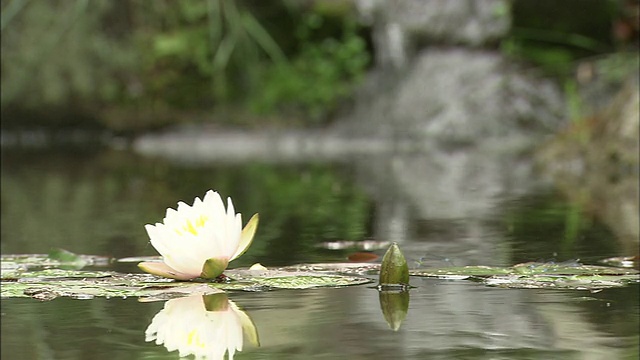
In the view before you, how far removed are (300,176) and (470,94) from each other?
10.5 feet

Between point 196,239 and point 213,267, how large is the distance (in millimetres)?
92

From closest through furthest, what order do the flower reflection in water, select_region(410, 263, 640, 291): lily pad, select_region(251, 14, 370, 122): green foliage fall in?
1. the flower reflection in water
2. select_region(410, 263, 640, 291): lily pad
3. select_region(251, 14, 370, 122): green foliage

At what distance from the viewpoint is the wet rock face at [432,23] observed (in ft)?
31.5

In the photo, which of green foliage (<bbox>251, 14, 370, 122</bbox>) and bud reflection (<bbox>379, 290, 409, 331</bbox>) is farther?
green foliage (<bbox>251, 14, 370, 122</bbox>)

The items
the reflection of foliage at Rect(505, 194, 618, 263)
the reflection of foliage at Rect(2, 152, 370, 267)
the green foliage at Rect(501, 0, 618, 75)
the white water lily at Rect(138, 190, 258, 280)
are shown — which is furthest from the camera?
the green foliage at Rect(501, 0, 618, 75)

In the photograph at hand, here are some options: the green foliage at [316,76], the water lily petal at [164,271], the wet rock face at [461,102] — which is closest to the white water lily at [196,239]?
the water lily petal at [164,271]

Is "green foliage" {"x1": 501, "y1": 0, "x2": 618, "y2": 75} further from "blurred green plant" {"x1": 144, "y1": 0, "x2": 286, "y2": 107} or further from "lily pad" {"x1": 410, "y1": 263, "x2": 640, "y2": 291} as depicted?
"lily pad" {"x1": 410, "y1": 263, "x2": 640, "y2": 291}

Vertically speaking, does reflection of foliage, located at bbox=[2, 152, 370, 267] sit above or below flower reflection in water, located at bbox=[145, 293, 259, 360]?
above

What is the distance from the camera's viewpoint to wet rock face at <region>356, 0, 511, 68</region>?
9.60 meters

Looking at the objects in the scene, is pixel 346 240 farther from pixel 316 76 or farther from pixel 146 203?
pixel 316 76

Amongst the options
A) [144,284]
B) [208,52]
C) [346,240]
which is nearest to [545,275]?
[144,284]

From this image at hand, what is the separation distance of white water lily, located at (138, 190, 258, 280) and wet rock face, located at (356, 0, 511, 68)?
24.8 feet

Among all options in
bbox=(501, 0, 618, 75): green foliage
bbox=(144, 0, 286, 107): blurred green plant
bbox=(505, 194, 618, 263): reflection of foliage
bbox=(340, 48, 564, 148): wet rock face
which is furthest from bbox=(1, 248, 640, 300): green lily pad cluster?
bbox=(144, 0, 286, 107): blurred green plant

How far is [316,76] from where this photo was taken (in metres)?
9.95
